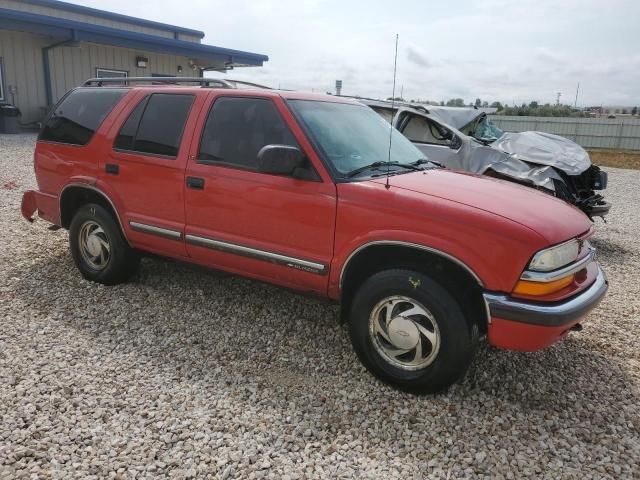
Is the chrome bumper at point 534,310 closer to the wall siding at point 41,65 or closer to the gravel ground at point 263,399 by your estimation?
the gravel ground at point 263,399

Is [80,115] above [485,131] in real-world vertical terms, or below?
above

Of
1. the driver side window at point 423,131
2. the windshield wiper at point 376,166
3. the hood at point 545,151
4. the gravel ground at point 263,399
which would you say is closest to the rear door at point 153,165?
the gravel ground at point 263,399

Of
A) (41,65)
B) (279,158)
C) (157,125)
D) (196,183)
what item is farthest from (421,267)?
(41,65)

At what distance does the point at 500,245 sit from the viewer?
279 cm

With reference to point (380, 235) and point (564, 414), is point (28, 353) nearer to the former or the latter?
point (380, 235)

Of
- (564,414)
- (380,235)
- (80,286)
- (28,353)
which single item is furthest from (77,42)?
(564,414)

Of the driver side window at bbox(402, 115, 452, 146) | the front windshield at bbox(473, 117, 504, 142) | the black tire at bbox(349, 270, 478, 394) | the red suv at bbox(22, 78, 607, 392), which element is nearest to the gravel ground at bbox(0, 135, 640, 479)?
the black tire at bbox(349, 270, 478, 394)

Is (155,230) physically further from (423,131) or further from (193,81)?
(423,131)

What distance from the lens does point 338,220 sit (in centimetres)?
A: 326

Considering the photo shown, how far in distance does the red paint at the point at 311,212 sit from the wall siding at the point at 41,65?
14.1 m

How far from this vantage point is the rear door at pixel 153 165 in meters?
4.02

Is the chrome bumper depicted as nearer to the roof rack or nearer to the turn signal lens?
the turn signal lens

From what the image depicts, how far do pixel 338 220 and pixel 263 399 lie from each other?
121 cm

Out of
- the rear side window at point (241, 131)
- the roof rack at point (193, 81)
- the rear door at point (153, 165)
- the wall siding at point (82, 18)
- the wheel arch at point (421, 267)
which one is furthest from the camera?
the wall siding at point (82, 18)
